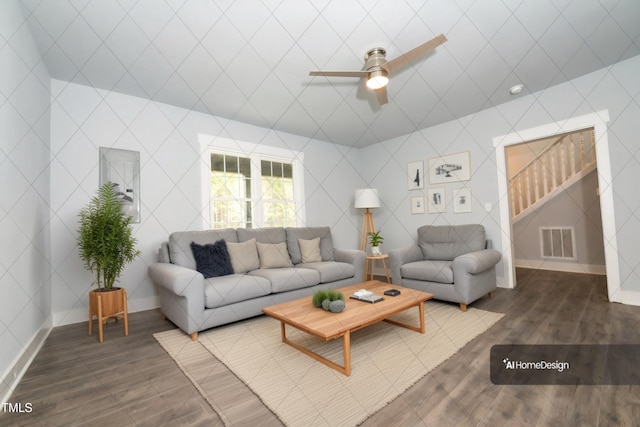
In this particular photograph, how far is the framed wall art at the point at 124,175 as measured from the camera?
3154 millimetres

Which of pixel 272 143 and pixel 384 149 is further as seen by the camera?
pixel 384 149

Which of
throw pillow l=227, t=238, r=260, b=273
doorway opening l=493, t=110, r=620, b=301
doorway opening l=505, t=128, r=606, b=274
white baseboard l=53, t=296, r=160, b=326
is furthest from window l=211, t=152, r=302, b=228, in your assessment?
doorway opening l=505, t=128, r=606, b=274

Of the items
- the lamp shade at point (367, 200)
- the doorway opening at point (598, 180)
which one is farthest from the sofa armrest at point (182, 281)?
the doorway opening at point (598, 180)

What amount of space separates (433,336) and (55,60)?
165 inches

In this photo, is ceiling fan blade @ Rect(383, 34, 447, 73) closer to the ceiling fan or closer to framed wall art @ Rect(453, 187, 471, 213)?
the ceiling fan

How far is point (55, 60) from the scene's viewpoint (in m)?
2.61

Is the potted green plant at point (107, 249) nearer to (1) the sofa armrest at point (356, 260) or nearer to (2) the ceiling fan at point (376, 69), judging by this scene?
(2) the ceiling fan at point (376, 69)

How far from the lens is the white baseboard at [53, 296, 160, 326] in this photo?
2.88 m

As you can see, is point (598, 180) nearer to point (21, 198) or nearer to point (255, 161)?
point (255, 161)

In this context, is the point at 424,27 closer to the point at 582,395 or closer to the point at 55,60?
the point at 582,395

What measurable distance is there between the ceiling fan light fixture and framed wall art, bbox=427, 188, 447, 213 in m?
2.54

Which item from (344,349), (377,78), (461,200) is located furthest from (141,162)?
(461,200)

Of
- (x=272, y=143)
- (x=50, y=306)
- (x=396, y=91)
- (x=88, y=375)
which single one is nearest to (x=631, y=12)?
(x=396, y=91)

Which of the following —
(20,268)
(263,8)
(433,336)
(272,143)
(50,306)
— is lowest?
(433,336)
